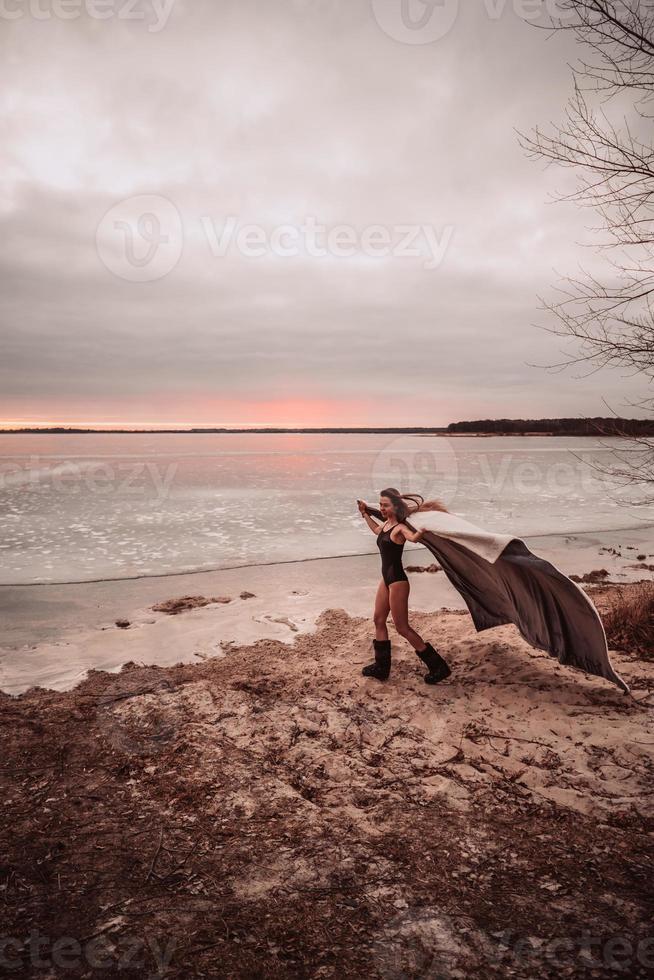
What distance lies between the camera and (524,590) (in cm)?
534

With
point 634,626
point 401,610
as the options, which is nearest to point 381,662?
point 401,610

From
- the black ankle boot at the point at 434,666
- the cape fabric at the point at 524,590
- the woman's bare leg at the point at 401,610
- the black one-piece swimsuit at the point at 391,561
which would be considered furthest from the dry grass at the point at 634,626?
the black one-piece swimsuit at the point at 391,561

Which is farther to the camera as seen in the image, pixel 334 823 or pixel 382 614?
pixel 382 614

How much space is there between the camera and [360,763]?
13.8 ft

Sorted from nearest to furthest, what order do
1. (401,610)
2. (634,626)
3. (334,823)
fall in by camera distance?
1. (334,823)
2. (401,610)
3. (634,626)

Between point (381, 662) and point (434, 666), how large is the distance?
563 mm

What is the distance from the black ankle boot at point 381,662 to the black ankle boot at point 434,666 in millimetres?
347

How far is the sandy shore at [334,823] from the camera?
8.43 ft

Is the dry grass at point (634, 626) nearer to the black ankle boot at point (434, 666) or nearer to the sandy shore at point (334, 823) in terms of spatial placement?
the sandy shore at point (334, 823)

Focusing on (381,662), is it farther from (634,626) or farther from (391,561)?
(634,626)

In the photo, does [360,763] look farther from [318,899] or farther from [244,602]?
[244,602]

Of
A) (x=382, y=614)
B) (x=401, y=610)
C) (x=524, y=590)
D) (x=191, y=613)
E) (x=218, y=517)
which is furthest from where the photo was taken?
(x=218, y=517)

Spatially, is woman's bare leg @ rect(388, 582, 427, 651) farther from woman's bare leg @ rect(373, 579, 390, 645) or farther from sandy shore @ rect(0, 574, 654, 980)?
sandy shore @ rect(0, 574, 654, 980)

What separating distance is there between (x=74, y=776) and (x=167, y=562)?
8.53 m
